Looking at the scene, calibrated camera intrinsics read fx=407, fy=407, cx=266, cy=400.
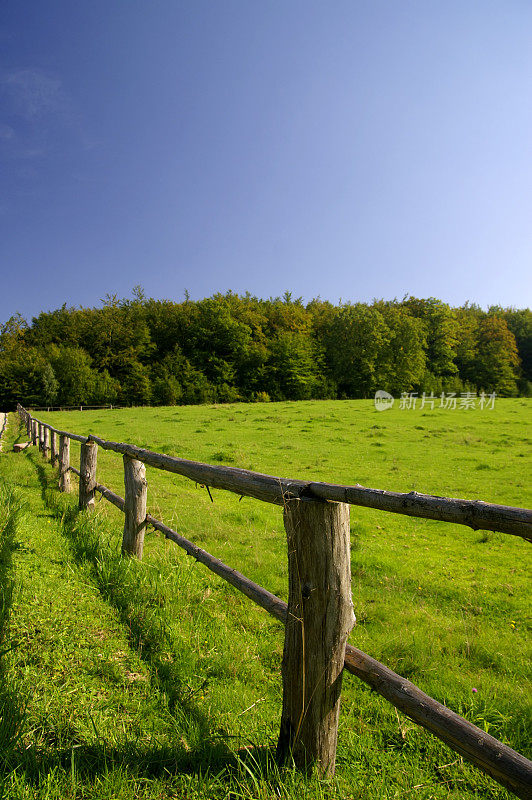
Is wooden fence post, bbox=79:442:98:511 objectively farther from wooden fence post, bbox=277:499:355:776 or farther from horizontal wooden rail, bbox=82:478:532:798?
horizontal wooden rail, bbox=82:478:532:798

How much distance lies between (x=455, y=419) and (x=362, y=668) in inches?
1001

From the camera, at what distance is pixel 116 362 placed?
62281 mm

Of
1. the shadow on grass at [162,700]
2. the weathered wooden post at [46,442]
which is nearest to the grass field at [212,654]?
the shadow on grass at [162,700]

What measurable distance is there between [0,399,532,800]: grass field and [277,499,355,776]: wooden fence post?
0.59 feet

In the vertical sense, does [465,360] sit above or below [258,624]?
above

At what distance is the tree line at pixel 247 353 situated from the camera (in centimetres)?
5534

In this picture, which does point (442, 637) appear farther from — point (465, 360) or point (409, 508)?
point (465, 360)

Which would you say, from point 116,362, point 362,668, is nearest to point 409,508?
point 362,668

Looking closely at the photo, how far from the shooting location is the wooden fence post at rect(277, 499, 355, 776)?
1.95 metres

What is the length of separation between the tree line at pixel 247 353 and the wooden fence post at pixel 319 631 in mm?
55782

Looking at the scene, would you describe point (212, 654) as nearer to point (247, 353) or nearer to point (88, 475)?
point (88, 475)

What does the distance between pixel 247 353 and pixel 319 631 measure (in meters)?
64.5

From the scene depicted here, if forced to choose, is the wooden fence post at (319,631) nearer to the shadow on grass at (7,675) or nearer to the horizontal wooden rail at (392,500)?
the horizontal wooden rail at (392,500)

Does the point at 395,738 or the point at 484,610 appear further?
the point at 484,610
